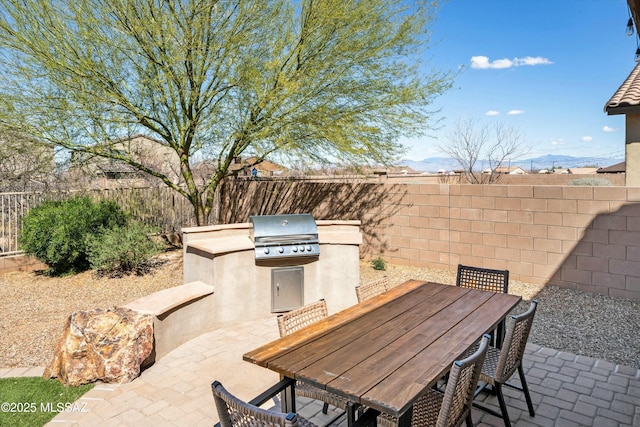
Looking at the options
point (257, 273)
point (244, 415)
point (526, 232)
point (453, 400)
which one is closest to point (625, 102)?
point (526, 232)

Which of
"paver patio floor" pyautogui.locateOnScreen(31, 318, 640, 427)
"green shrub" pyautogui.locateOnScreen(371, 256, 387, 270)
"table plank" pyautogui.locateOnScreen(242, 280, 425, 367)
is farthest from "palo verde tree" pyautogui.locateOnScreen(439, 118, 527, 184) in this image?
"table plank" pyautogui.locateOnScreen(242, 280, 425, 367)

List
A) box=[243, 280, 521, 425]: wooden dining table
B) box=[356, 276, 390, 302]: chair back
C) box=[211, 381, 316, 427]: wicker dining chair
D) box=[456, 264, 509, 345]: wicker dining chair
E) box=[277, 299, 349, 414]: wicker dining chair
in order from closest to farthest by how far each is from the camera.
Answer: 1. box=[211, 381, 316, 427]: wicker dining chair
2. box=[243, 280, 521, 425]: wooden dining table
3. box=[277, 299, 349, 414]: wicker dining chair
4. box=[356, 276, 390, 302]: chair back
5. box=[456, 264, 509, 345]: wicker dining chair

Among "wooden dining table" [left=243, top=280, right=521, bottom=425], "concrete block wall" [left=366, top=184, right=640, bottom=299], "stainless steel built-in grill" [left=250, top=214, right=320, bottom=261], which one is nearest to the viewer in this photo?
"wooden dining table" [left=243, top=280, right=521, bottom=425]

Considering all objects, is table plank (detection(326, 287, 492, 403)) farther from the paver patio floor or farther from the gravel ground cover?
the gravel ground cover

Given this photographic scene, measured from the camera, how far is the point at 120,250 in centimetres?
709

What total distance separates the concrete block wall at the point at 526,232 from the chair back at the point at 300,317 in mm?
5064

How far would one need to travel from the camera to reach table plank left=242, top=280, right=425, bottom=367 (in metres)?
2.35

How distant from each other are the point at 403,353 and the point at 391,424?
0.40 m

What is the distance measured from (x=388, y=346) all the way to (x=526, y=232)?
212 inches

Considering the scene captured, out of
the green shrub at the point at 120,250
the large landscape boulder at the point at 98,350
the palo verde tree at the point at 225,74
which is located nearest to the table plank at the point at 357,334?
the large landscape boulder at the point at 98,350

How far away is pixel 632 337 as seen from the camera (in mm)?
4617

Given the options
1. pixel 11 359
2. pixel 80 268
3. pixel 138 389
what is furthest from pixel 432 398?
pixel 80 268

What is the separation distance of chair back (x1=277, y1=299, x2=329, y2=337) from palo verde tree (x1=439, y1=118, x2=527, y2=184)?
15775 millimetres

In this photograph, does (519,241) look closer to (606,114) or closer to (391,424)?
(606,114)
